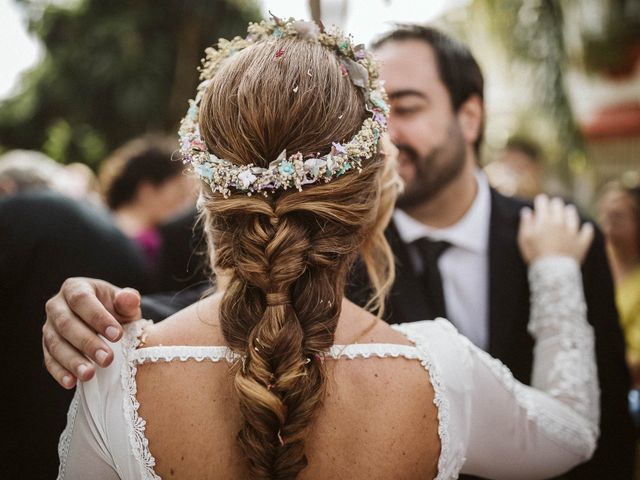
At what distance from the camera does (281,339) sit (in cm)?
139

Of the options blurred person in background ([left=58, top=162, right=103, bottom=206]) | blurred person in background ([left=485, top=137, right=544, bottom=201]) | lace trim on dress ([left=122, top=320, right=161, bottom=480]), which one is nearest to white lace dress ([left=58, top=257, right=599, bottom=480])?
lace trim on dress ([left=122, top=320, right=161, bottom=480])

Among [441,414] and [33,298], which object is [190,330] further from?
[33,298]

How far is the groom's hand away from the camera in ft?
4.92

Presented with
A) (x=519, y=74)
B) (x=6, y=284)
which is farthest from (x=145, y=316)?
(x=519, y=74)

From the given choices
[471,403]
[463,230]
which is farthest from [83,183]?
[471,403]

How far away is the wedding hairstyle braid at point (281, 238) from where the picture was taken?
4.56ft

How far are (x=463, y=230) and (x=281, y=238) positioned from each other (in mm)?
1457

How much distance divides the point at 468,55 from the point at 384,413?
2.01m

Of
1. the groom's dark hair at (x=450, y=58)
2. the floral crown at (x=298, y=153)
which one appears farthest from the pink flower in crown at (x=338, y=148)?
the groom's dark hair at (x=450, y=58)

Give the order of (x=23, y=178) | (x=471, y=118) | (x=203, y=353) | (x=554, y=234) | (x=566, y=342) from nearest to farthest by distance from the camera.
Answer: (x=203, y=353) → (x=566, y=342) → (x=554, y=234) → (x=471, y=118) → (x=23, y=178)

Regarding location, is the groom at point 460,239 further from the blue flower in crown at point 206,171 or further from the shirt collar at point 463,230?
the blue flower in crown at point 206,171

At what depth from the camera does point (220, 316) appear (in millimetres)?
1493

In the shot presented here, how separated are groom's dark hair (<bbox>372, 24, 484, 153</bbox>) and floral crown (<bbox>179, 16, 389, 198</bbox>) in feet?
4.11

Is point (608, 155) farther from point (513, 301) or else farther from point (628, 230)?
point (513, 301)
